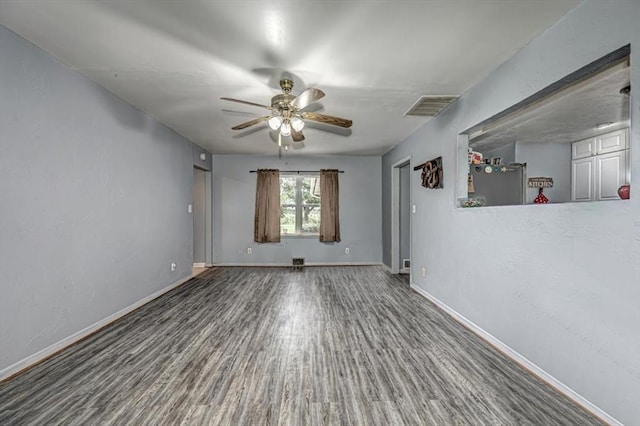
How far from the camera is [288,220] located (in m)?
6.57

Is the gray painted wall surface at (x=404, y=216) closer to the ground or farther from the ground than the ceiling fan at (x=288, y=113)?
closer to the ground

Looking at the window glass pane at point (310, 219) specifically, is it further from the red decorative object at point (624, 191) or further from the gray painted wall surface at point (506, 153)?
the red decorative object at point (624, 191)

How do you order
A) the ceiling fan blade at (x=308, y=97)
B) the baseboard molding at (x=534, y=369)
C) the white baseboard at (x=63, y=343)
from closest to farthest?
1. the baseboard molding at (x=534, y=369)
2. the white baseboard at (x=63, y=343)
3. the ceiling fan blade at (x=308, y=97)

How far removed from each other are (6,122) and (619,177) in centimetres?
635

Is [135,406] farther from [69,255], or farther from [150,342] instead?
[69,255]

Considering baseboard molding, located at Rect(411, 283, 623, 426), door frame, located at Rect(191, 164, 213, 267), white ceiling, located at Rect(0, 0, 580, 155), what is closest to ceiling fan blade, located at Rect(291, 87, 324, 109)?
white ceiling, located at Rect(0, 0, 580, 155)

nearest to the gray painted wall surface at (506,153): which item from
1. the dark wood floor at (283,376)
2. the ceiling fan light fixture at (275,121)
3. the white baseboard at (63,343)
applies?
the dark wood floor at (283,376)

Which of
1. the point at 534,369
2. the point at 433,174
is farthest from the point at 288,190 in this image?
the point at 534,369

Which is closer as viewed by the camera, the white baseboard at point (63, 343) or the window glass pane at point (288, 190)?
the white baseboard at point (63, 343)

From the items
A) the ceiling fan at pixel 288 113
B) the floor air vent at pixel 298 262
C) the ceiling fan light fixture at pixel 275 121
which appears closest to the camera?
the ceiling fan at pixel 288 113

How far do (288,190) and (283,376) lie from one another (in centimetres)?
481

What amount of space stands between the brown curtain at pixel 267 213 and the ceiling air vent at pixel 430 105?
349cm

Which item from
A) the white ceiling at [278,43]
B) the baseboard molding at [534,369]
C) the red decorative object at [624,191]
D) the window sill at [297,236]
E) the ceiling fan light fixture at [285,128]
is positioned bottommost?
the baseboard molding at [534,369]

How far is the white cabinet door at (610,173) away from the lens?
12.3ft
